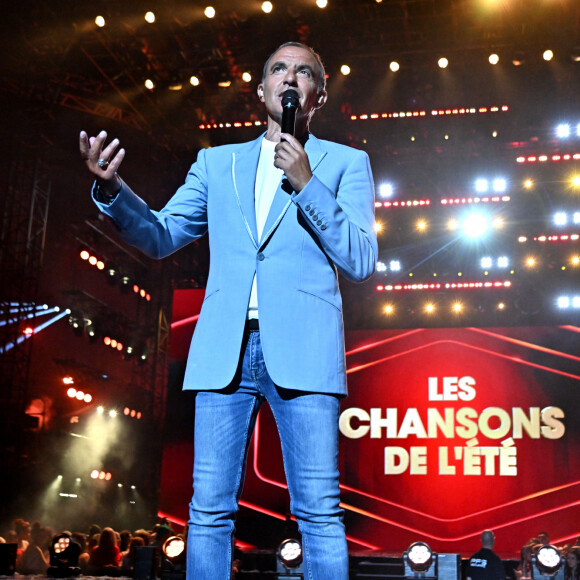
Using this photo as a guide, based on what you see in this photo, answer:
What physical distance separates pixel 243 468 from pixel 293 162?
0.70 m

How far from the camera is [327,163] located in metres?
1.80

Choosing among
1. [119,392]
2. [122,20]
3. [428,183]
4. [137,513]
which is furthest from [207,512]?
[137,513]

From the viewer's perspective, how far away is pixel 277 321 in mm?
1600

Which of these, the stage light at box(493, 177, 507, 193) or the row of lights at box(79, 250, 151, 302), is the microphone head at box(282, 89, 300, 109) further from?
the row of lights at box(79, 250, 151, 302)

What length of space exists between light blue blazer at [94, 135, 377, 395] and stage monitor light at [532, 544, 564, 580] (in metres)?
5.41

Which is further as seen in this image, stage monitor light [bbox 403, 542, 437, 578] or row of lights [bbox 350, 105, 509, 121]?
row of lights [bbox 350, 105, 509, 121]

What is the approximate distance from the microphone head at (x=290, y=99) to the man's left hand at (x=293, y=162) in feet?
0.50

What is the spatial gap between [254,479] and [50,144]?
20.7ft

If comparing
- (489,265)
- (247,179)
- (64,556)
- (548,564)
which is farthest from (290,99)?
(489,265)

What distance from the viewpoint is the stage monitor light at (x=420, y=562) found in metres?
6.22

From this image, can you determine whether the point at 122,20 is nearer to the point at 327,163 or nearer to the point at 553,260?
the point at 553,260

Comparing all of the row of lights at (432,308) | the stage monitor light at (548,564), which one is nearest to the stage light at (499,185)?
the row of lights at (432,308)

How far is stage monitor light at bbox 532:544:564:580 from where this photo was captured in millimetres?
6137

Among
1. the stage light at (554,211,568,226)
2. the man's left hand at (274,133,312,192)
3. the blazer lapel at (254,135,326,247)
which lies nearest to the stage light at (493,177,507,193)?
the stage light at (554,211,568,226)
